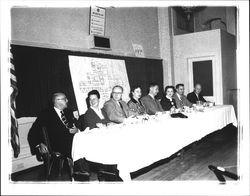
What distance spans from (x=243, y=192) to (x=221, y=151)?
2.68 meters

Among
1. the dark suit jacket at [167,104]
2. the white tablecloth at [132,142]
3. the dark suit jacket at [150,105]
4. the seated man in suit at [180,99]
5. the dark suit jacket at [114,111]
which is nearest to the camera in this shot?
the white tablecloth at [132,142]

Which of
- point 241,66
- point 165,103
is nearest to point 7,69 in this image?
point 241,66

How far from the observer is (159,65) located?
21.5ft

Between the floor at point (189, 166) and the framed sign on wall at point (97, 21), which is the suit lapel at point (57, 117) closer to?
the floor at point (189, 166)

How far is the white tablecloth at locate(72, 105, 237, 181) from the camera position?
6.97 ft

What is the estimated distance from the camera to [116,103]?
11.9 feet

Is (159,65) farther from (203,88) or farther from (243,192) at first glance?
(243,192)

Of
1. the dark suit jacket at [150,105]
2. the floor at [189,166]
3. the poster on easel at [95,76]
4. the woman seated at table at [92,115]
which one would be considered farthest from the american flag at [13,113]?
the dark suit jacket at [150,105]

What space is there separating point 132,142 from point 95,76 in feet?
8.37

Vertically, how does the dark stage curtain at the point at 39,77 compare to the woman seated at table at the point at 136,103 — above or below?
above

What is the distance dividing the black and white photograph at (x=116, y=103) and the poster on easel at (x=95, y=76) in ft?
0.07

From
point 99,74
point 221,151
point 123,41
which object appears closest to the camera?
point 221,151

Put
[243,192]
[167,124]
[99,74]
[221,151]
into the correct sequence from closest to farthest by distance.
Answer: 1. [243,192]
2. [167,124]
3. [221,151]
4. [99,74]

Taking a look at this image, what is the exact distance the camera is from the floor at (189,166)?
9.54 feet
